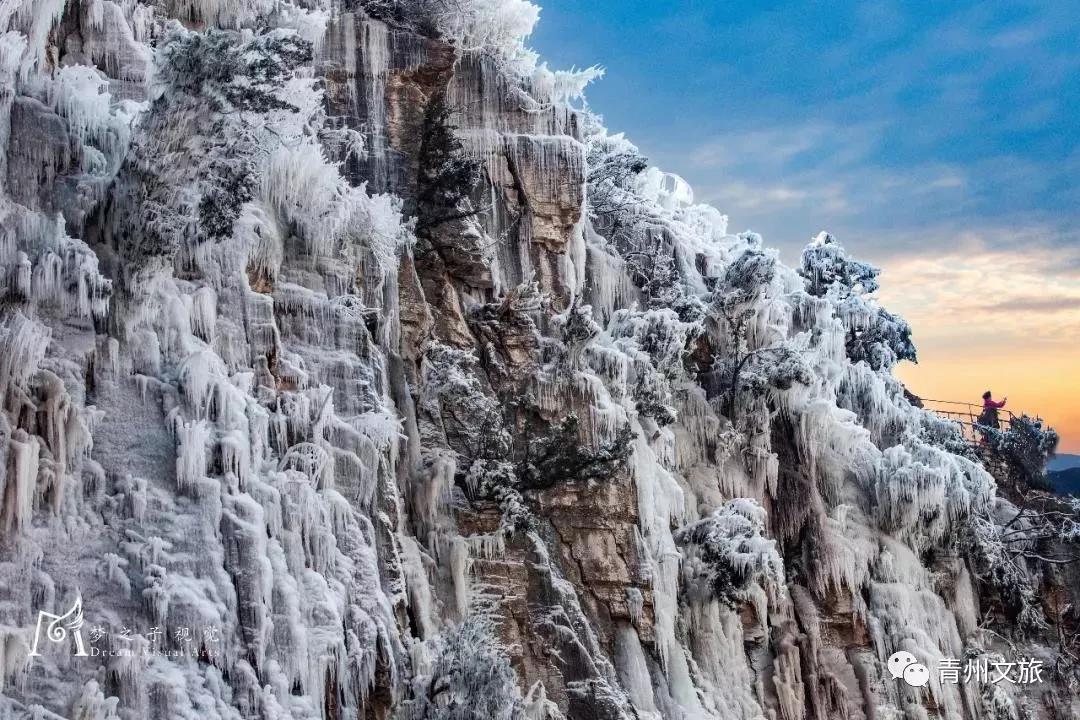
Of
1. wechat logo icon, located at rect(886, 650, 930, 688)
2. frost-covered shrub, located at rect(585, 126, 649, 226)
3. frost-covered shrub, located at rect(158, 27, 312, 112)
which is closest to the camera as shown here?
frost-covered shrub, located at rect(158, 27, 312, 112)

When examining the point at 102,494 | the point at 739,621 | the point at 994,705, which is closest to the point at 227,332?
the point at 102,494

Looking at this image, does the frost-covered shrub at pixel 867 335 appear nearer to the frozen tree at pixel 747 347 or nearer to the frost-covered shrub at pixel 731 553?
the frozen tree at pixel 747 347

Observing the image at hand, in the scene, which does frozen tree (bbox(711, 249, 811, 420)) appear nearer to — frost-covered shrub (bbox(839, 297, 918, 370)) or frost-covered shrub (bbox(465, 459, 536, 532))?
frost-covered shrub (bbox(839, 297, 918, 370))

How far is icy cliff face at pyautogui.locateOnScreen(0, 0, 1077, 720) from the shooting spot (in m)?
11.9

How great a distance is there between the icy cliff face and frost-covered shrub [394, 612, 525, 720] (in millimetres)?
52

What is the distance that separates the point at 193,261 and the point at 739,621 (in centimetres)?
1234

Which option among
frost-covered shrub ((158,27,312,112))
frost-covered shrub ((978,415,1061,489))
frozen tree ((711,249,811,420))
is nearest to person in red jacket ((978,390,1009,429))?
frost-covered shrub ((978,415,1061,489))

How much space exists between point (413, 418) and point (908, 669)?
12.5 m

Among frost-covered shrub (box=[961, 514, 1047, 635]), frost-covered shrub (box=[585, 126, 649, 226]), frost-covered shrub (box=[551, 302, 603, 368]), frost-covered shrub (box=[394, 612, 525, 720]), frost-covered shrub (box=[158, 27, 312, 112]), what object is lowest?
frost-covered shrub (box=[394, 612, 525, 720])

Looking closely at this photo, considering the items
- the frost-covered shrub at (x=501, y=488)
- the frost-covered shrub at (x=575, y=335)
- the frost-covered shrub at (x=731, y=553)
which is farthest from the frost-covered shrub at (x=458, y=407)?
the frost-covered shrub at (x=731, y=553)

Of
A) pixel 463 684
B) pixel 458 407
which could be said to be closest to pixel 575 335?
pixel 458 407

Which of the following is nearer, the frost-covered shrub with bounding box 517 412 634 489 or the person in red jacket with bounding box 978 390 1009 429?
the frost-covered shrub with bounding box 517 412 634 489

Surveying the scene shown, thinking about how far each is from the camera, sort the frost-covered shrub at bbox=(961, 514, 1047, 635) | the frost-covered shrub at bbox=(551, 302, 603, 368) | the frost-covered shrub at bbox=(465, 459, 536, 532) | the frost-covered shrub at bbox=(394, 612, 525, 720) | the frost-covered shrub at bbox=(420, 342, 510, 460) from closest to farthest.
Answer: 1. the frost-covered shrub at bbox=(394, 612, 525, 720)
2. the frost-covered shrub at bbox=(465, 459, 536, 532)
3. the frost-covered shrub at bbox=(420, 342, 510, 460)
4. the frost-covered shrub at bbox=(551, 302, 603, 368)
5. the frost-covered shrub at bbox=(961, 514, 1047, 635)

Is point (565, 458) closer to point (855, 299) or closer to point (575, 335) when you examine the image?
point (575, 335)
